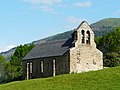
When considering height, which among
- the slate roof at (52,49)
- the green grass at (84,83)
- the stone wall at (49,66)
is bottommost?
the green grass at (84,83)

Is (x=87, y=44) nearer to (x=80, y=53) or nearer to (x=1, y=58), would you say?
(x=80, y=53)

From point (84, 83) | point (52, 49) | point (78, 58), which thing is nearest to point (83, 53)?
point (78, 58)

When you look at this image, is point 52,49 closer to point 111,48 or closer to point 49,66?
point 49,66

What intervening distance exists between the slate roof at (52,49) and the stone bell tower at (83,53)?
1922 millimetres

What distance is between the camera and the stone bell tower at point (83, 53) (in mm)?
72356

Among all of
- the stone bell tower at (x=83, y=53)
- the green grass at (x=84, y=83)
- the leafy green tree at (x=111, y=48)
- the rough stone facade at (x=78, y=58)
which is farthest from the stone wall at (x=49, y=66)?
the leafy green tree at (x=111, y=48)

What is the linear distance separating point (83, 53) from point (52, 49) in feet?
25.2

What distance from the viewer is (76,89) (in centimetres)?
4156

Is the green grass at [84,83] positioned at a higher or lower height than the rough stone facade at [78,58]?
lower

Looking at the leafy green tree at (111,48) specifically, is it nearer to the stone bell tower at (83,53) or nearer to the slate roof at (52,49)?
the slate roof at (52,49)

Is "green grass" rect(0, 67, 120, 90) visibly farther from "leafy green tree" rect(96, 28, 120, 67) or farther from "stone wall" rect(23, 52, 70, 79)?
"leafy green tree" rect(96, 28, 120, 67)

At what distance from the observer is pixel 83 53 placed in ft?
243

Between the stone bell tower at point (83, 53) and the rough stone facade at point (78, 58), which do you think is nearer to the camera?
the rough stone facade at point (78, 58)

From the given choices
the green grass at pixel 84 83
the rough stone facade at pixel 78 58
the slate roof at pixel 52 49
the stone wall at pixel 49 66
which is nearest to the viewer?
the green grass at pixel 84 83
